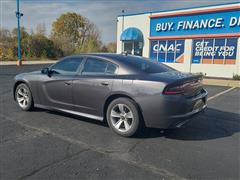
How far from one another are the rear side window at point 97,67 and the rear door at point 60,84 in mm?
249

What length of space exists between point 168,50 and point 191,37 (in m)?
2.08

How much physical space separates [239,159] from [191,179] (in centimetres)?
107

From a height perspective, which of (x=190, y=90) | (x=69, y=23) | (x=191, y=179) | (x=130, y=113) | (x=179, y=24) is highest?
(x=69, y=23)

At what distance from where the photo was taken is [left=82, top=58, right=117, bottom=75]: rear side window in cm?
429

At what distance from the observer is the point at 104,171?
2820mm

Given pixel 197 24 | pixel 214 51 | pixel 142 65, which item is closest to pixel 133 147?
pixel 142 65

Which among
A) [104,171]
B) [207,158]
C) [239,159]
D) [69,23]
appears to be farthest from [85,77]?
[69,23]

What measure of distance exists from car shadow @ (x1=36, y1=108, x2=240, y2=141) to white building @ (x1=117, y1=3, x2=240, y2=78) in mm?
10340

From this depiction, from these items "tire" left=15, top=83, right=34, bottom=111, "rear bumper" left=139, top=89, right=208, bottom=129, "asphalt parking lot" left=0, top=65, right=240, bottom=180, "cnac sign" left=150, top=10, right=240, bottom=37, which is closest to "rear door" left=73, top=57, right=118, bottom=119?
"asphalt parking lot" left=0, top=65, right=240, bottom=180

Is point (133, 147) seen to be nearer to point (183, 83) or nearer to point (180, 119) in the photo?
point (180, 119)

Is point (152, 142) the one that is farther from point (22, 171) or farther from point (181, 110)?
point (22, 171)

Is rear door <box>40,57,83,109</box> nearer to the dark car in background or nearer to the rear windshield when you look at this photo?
the dark car in background

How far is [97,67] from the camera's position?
4.48 meters

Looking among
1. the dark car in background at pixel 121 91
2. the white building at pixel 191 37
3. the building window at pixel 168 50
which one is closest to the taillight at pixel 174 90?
the dark car in background at pixel 121 91
